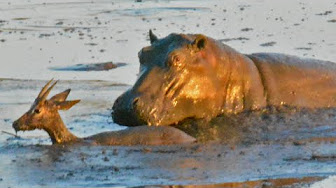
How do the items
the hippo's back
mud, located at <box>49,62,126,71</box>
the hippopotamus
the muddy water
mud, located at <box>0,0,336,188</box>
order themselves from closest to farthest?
the muddy water
mud, located at <box>0,0,336,188</box>
the hippopotamus
the hippo's back
mud, located at <box>49,62,126,71</box>

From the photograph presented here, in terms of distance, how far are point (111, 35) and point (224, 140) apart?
7.64 m

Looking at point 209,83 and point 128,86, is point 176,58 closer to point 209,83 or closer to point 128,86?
point 209,83

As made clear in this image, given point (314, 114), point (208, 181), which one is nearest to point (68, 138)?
point (208, 181)

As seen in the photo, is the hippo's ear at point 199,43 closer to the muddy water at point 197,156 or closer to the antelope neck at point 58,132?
the muddy water at point 197,156

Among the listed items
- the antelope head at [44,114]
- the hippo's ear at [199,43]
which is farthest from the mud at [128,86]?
the hippo's ear at [199,43]

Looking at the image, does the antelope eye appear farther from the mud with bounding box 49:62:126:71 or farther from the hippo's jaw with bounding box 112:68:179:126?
the mud with bounding box 49:62:126:71

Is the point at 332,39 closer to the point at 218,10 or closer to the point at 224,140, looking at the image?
the point at 218,10

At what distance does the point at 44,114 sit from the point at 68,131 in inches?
13.2

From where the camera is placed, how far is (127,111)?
10625 mm

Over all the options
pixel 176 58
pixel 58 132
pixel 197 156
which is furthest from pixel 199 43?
pixel 58 132

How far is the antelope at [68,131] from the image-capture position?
32.3ft

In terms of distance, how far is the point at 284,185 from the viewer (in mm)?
8680

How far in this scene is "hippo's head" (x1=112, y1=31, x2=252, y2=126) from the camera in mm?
10664

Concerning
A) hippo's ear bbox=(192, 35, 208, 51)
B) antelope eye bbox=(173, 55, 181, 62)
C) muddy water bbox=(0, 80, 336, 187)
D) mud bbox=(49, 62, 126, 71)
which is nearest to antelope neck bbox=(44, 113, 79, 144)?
muddy water bbox=(0, 80, 336, 187)
